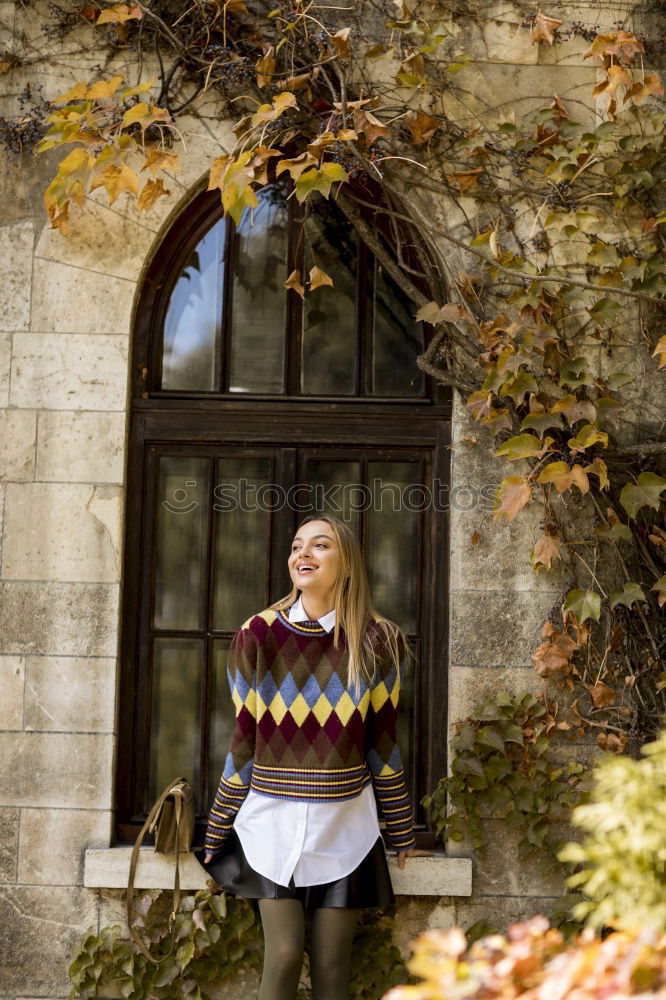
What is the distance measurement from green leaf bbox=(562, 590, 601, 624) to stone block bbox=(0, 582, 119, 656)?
5.46 ft

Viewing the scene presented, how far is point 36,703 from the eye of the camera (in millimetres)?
3773

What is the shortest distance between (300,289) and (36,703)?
1803 millimetres

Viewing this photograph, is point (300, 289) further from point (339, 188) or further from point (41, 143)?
point (41, 143)

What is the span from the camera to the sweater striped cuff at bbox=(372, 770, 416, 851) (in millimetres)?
3381

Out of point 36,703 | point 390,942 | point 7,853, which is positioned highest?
point 36,703

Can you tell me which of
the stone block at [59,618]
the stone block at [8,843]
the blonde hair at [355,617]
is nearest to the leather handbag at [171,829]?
the stone block at [8,843]

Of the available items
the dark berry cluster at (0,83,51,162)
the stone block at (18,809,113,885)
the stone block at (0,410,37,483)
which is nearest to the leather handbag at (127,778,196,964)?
the stone block at (18,809,113,885)

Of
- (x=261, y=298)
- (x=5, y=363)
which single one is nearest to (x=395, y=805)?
(x=261, y=298)

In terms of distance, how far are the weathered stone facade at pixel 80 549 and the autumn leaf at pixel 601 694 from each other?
233 millimetres

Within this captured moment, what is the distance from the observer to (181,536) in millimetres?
4027

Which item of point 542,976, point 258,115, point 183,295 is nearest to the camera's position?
point 542,976

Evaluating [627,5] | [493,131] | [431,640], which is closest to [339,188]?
[493,131]

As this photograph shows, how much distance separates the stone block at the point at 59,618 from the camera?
12.4ft

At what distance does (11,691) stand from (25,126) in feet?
6.90
